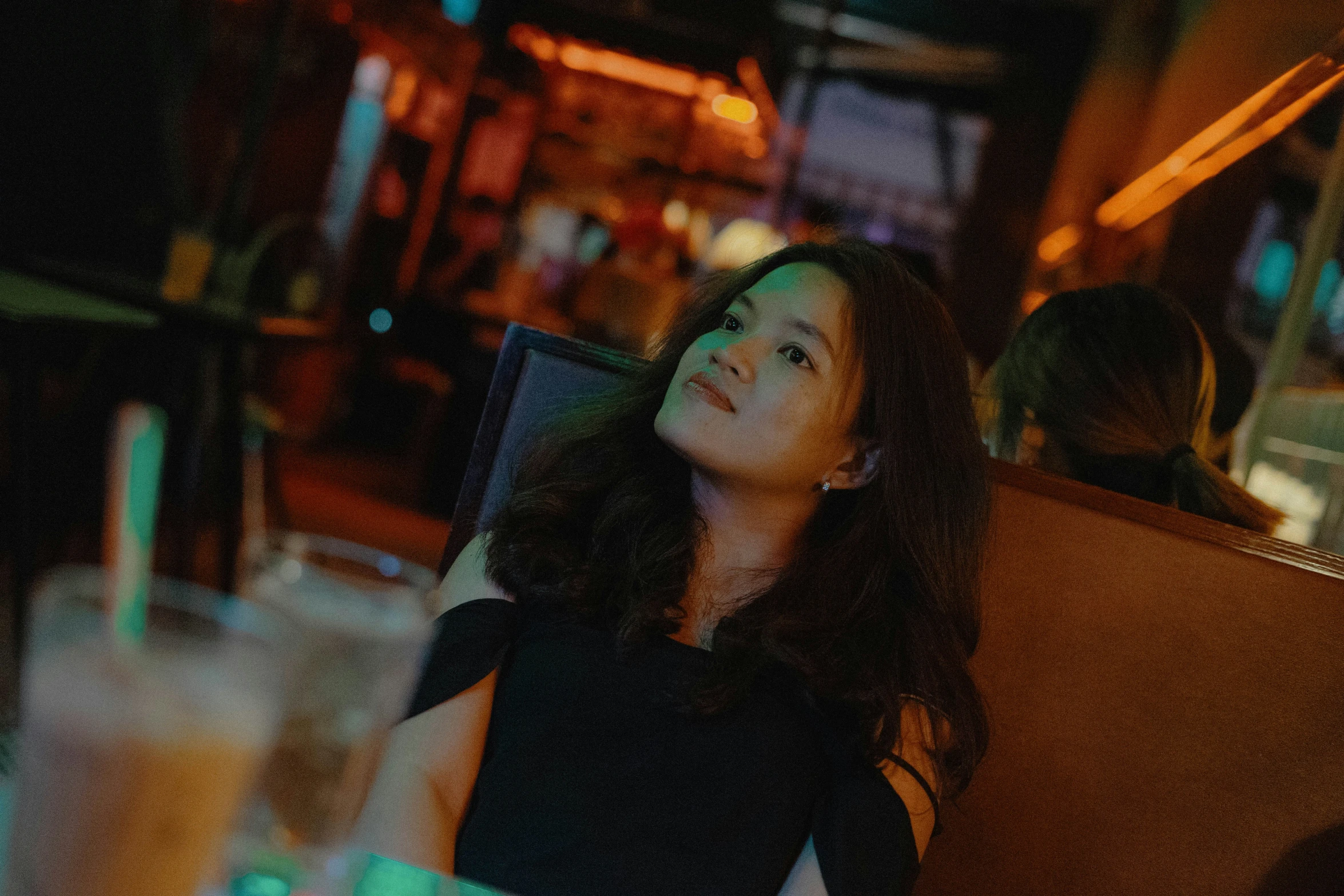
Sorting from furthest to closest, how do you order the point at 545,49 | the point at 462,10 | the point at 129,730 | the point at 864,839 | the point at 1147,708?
1. the point at 545,49
2. the point at 462,10
3. the point at 1147,708
4. the point at 864,839
5. the point at 129,730

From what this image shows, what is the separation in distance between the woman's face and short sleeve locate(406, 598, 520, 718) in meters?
0.31

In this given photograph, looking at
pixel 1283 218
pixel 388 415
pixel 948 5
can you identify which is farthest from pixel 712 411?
pixel 948 5

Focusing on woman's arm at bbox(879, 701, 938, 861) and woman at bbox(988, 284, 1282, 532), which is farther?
woman at bbox(988, 284, 1282, 532)

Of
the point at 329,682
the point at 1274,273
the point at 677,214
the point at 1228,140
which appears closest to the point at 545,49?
the point at 677,214

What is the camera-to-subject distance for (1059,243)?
24.0 ft

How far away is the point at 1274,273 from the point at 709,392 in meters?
4.27

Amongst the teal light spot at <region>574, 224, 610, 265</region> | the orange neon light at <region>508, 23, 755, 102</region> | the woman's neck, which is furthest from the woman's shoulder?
the teal light spot at <region>574, 224, 610, 265</region>

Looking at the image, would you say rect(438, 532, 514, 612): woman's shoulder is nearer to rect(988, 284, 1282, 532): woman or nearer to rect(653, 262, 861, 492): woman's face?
rect(653, 262, 861, 492): woman's face

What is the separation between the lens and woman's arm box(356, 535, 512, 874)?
45.6 inches

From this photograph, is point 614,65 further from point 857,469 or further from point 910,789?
point 910,789

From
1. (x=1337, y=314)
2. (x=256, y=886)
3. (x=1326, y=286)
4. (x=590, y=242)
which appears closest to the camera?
(x=256, y=886)

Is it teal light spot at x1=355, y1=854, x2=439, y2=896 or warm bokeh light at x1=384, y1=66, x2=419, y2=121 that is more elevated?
warm bokeh light at x1=384, y1=66, x2=419, y2=121

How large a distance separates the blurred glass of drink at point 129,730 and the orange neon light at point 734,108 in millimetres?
7275

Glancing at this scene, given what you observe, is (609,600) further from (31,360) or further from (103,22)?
(103,22)
